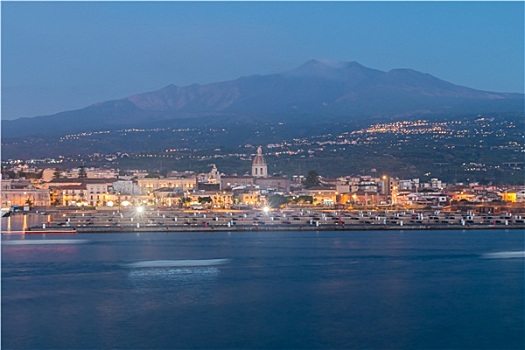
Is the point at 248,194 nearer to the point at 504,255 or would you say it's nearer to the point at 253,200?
the point at 253,200

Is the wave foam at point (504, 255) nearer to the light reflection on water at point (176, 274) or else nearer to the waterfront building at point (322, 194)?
the light reflection on water at point (176, 274)

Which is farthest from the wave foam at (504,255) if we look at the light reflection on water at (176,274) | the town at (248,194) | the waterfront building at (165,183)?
the waterfront building at (165,183)

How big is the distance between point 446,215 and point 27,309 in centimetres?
1563

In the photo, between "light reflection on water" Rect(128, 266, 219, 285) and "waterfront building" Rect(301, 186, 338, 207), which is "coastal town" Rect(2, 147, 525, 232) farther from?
"light reflection on water" Rect(128, 266, 219, 285)

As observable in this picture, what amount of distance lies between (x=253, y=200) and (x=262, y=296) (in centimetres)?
2214

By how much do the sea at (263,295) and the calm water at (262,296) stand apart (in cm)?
2

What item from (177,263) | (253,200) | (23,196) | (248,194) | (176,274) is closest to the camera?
(176,274)

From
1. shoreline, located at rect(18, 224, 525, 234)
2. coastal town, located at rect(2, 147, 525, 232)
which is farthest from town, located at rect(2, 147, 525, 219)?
shoreline, located at rect(18, 224, 525, 234)

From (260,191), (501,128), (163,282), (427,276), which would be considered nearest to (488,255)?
(427,276)

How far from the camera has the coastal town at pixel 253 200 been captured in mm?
23922

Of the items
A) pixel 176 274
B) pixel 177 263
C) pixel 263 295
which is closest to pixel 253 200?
pixel 177 263

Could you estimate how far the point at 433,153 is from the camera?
159 ft

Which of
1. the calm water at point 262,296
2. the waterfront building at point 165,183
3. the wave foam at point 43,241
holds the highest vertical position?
the waterfront building at point 165,183

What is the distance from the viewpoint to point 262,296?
1068 cm
